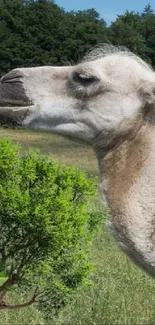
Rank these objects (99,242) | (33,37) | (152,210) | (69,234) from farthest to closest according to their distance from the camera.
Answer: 1. (33,37)
2. (99,242)
3. (152,210)
4. (69,234)

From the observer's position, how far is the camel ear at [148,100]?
148 inches

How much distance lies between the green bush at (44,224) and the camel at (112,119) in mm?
334

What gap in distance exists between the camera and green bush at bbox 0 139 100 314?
3107 millimetres

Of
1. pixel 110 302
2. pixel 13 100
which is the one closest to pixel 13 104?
pixel 13 100

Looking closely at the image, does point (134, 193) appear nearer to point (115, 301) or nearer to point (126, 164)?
point (126, 164)

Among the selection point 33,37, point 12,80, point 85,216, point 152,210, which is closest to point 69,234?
point 85,216

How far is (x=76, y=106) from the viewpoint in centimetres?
379

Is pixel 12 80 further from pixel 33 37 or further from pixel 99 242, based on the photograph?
pixel 33 37

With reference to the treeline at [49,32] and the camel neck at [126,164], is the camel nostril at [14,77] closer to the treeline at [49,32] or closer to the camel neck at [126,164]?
the camel neck at [126,164]

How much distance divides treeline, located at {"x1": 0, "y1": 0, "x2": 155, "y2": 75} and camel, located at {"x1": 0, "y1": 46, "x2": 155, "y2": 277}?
42820mm

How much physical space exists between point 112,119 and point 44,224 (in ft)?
2.77

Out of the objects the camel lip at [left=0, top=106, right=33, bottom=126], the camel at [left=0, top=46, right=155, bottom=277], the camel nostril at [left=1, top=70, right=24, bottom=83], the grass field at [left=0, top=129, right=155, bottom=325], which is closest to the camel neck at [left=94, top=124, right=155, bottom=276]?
the camel at [left=0, top=46, right=155, bottom=277]

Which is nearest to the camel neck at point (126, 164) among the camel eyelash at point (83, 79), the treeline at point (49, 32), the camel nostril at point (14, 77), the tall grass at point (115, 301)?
the camel eyelash at point (83, 79)

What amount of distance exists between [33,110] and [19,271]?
0.79 metres
